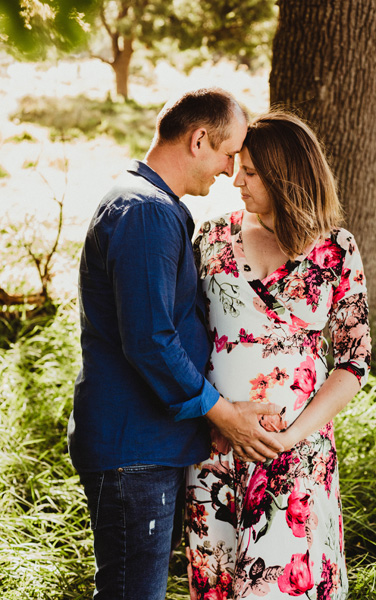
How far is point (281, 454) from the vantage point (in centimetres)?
188

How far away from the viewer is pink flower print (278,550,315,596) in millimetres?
1787

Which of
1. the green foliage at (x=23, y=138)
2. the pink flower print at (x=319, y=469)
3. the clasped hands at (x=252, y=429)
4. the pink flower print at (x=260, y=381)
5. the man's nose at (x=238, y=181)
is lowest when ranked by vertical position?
the pink flower print at (x=319, y=469)

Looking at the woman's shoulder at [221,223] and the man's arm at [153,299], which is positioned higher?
the woman's shoulder at [221,223]

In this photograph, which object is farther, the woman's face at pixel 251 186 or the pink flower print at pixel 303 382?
the woman's face at pixel 251 186

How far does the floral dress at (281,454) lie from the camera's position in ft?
5.94

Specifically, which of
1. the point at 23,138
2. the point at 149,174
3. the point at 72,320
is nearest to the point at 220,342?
the point at 149,174

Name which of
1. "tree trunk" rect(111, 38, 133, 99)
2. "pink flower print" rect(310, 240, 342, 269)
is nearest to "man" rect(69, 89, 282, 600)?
"pink flower print" rect(310, 240, 342, 269)

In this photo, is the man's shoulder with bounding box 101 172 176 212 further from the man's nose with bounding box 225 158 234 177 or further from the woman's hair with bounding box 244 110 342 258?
the woman's hair with bounding box 244 110 342 258


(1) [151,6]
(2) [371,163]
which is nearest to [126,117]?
(1) [151,6]

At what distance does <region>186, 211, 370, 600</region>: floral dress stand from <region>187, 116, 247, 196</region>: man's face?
343mm

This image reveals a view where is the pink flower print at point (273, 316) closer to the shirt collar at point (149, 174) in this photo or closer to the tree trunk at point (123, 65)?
the shirt collar at point (149, 174)

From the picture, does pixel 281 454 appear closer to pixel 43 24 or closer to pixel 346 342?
pixel 346 342

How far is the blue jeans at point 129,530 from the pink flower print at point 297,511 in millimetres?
424

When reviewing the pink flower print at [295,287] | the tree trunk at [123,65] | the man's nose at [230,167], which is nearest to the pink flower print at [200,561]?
the pink flower print at [295,287]
